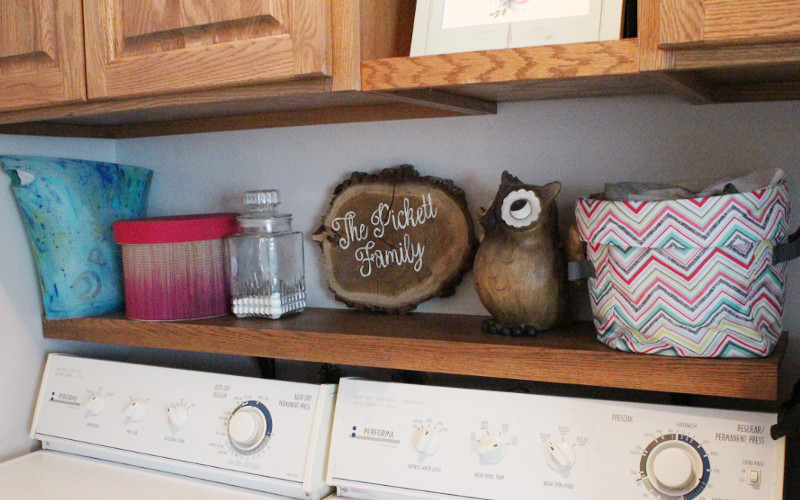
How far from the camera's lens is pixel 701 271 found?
0.91 metres

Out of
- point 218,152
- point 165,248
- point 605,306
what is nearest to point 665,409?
point 605,306

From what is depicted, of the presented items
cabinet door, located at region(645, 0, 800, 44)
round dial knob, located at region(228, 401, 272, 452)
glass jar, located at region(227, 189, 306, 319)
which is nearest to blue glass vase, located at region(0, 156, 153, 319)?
glass jar, located at region(227, 189, 306, 319)

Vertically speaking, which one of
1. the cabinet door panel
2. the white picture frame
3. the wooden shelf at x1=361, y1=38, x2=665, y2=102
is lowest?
the wooden shelf at x1=361, y1=38, x2=665, y2=102

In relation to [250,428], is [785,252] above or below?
above

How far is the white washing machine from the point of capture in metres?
1.20

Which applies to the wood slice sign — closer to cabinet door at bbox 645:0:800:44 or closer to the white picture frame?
the white picture frame

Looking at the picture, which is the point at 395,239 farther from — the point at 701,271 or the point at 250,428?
the point at 701,271

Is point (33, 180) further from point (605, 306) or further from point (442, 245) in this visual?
point (605, 306)

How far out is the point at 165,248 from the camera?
1.37 m

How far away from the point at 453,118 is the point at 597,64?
46 cm

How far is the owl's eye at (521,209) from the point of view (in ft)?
3.51

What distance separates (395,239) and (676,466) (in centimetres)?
59

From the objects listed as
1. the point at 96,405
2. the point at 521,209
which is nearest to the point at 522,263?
the point at 521,209

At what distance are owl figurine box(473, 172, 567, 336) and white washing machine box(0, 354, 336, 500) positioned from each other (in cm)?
32
